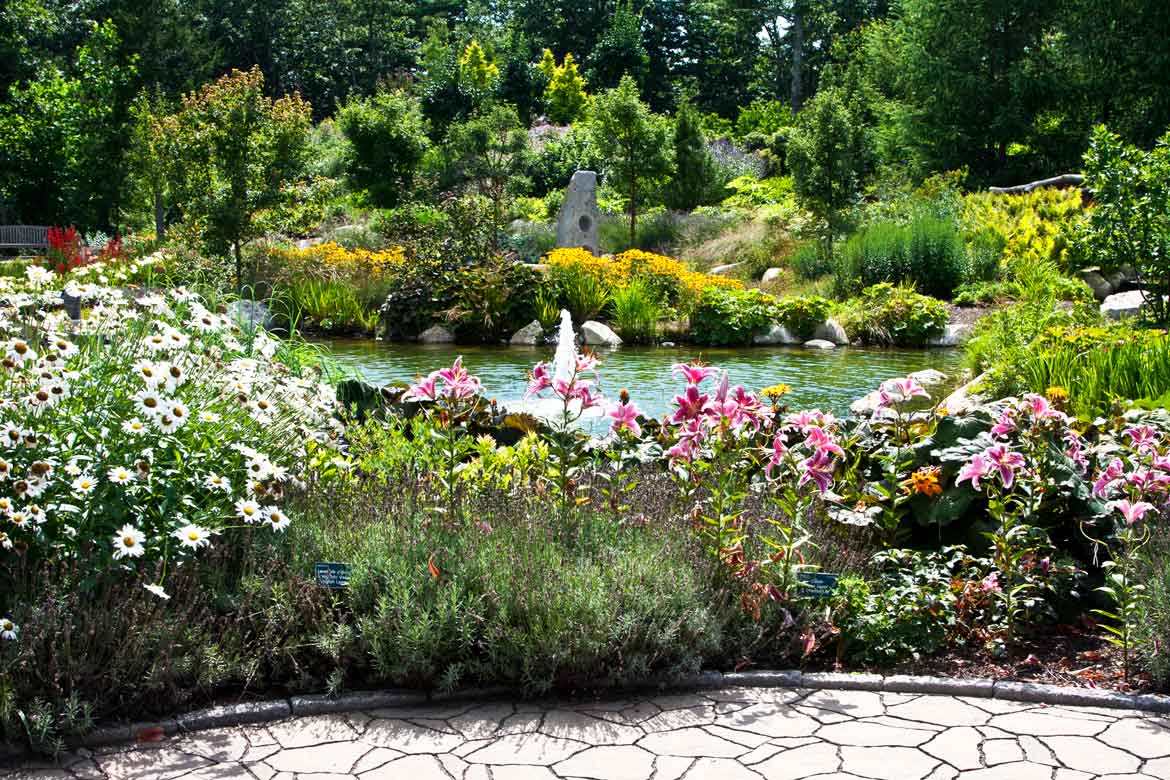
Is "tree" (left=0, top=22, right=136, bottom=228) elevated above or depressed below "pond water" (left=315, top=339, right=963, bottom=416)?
above

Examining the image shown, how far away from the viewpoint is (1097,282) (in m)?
14.4

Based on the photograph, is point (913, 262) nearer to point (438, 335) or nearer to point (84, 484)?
point (438, 335)

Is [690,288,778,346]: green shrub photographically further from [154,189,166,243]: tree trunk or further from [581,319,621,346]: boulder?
[154,189,166,243]: tree trunk

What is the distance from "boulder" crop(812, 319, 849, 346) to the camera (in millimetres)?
13195

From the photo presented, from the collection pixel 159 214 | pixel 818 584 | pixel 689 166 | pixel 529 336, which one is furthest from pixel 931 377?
pixel 159 214

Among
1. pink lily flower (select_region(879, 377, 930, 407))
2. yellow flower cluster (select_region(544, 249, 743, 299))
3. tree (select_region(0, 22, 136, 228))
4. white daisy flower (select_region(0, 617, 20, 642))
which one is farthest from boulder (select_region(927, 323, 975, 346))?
tree (select_region(0, 22, 136, 228))

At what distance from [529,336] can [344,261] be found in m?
3.48

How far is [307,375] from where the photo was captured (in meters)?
4.84

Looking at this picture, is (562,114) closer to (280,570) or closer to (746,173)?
(746,173)

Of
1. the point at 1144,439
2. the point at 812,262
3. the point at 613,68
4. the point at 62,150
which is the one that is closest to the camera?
the point at 1144,439

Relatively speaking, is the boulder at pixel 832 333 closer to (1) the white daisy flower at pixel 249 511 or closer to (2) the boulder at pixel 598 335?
(2) the boulder at pixel 598 335

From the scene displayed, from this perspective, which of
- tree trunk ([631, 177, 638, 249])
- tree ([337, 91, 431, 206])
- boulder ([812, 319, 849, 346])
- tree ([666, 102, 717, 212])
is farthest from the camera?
tree ([337, 91, 431, 206])

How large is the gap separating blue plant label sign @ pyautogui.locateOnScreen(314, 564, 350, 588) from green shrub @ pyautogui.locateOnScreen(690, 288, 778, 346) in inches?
409

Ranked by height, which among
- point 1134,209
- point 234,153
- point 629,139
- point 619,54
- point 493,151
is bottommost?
point 1134,209
